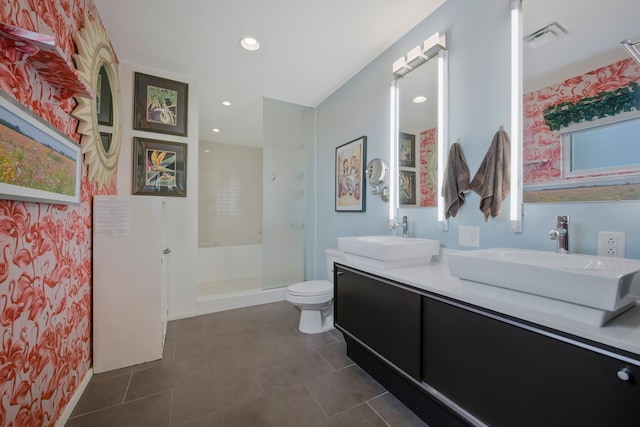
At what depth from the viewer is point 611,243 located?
3.64 ft

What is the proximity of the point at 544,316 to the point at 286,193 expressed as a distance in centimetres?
294

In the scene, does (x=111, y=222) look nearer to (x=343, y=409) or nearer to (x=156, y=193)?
(x=156, y=193)

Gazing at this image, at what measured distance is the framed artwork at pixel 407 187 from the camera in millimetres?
2078

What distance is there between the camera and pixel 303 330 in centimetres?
248

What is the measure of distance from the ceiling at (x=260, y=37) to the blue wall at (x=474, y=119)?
21cm

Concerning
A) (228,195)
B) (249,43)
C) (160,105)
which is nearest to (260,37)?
(249,43)

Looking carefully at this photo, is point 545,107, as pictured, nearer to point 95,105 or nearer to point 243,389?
point 243,389

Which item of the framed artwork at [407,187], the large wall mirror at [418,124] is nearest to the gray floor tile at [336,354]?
the large wall mirror at [418,124]

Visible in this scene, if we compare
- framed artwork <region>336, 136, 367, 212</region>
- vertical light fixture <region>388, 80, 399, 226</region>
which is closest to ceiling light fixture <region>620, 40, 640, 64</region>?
vertical light fixture <region>388, 80, 399, 226</region>

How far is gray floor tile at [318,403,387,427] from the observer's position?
4.55 feet

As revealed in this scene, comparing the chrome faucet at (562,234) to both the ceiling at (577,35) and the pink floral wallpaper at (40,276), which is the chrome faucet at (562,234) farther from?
the pink floral wallpaper at (40,276)

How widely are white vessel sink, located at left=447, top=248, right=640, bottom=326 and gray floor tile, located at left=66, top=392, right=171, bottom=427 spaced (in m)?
1.73

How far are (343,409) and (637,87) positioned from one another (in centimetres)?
205

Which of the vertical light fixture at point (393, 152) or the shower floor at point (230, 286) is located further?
the shower floor at point (230, 286)
